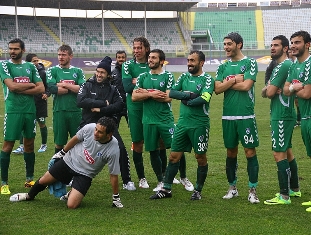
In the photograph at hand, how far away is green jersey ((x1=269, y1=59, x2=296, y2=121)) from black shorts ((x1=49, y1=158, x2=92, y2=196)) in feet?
8.77

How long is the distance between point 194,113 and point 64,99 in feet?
7.57

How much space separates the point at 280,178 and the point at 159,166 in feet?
6.23

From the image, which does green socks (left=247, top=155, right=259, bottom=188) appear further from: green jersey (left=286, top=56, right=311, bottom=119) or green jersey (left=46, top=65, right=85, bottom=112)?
green jersey (left=46, top=65, right=85, bottom=112)

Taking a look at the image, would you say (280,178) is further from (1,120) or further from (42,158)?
(1,120)

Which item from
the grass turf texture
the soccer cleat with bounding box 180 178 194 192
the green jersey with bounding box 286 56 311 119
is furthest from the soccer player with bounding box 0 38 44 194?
the green jersey with bounding box 286 56 311 119

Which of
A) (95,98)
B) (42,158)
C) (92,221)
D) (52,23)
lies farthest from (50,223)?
(52,23)

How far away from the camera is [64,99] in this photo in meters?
8.05

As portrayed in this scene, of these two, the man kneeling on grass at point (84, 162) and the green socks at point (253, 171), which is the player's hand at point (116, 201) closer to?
the man kneeling on grass at point (84, 162)

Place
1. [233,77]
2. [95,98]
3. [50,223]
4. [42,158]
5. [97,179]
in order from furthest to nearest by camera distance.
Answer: [42,158] < [97,179] < [95,98] < [233,77] < [50,223]

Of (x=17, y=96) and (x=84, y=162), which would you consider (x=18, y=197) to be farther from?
(x=17, y=96)

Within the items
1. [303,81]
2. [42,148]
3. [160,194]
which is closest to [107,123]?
[160,194]

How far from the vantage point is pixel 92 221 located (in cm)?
600

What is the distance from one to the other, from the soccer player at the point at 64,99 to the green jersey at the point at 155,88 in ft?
3.83

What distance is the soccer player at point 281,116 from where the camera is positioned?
6.63 m
